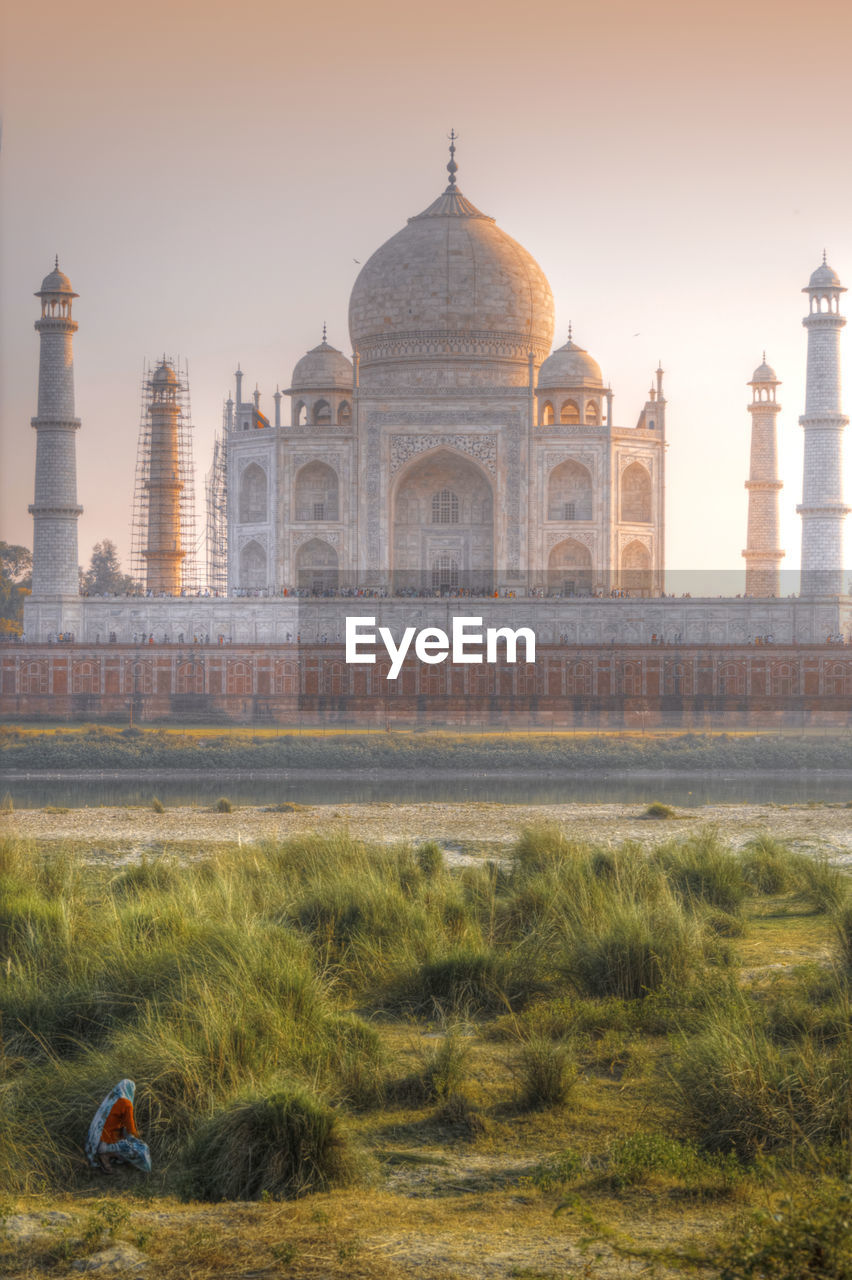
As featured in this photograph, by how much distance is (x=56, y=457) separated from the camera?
26.9 meters

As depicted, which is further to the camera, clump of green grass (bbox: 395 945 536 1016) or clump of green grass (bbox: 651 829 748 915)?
clump of green grass (bbox: 651 829 748 915)

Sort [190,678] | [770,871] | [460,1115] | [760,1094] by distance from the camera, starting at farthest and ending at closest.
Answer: [190,678]
[770,871]
[460,1115]
[760,1094]

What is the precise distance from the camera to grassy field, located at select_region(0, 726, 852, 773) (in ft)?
70.6

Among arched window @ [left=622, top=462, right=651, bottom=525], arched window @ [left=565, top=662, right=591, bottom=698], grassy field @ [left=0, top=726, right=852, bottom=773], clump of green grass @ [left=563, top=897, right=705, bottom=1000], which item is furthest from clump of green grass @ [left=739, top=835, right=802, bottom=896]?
arched window @ [left=622, top=462, right=651, bottom=525]

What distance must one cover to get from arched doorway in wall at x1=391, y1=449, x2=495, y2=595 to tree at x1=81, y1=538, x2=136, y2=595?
809 inches

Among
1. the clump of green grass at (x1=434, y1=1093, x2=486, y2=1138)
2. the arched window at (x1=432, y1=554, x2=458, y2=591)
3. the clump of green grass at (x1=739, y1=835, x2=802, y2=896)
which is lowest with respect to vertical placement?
the clump of green grass at (x1=434, y1=1093, x2=486, y2=1138)

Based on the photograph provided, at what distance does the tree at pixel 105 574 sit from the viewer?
168 feet

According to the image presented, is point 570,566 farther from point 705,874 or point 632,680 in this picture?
point 705,874

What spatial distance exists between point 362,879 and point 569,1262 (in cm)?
411

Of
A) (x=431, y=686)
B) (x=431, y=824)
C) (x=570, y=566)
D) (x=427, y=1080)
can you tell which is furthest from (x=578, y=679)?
(x=427, y=1080)

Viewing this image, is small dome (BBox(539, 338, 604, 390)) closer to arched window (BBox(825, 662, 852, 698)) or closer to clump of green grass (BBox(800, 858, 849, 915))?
arched window (BBox(825, 662, 852, 698))

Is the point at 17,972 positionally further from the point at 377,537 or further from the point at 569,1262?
the point at 377,537

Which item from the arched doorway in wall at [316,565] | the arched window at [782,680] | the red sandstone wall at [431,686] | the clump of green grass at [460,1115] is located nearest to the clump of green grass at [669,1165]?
the clump of green grass at [460,1115]

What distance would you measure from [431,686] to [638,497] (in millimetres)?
9515
